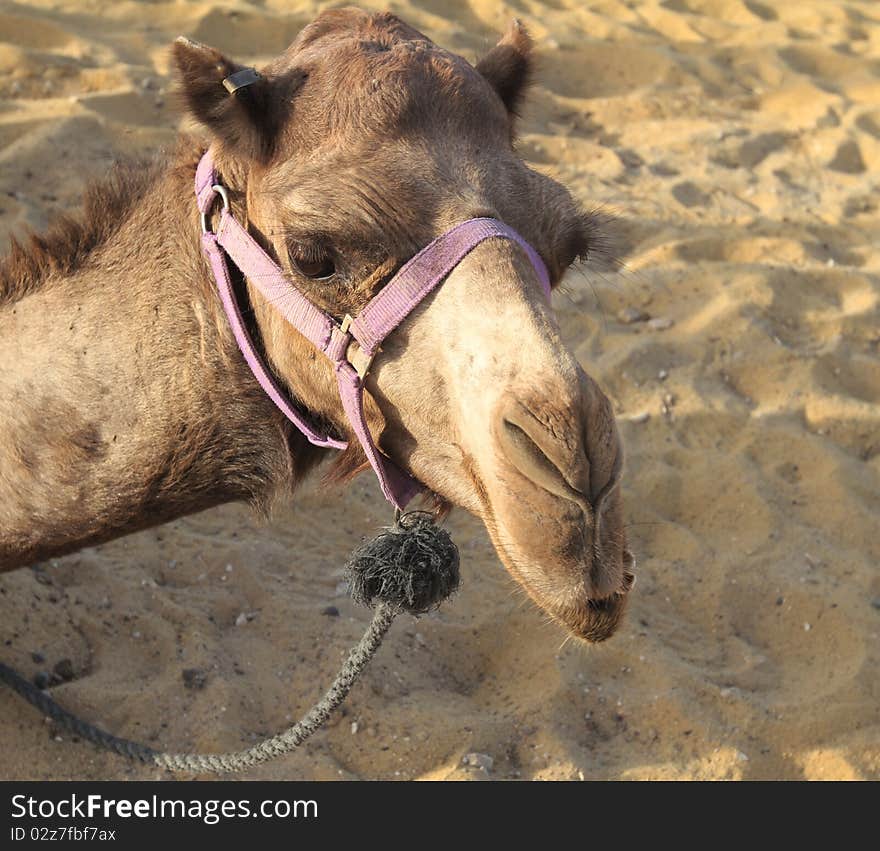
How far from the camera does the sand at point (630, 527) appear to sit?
12.0 feet

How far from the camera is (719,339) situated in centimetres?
536

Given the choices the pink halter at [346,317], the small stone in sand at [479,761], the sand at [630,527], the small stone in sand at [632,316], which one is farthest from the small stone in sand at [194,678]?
the small stone in sand at [632,316]

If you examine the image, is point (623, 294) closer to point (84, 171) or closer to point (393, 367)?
point (84, 171)

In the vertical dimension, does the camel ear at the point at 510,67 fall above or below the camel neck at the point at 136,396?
above

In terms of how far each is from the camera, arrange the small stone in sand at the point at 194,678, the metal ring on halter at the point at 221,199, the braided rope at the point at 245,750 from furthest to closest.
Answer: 1. the small stone in sand at the point at 194,678
2. the braided rope at the point at 245,750
3. the metal ring on halter at the point at 221,199

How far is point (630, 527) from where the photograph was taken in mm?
4551

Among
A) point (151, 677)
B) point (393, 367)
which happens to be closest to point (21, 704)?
Answer: point (151, 677)

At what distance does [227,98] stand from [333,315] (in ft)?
1.71

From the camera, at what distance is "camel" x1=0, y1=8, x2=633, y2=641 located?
2139mm

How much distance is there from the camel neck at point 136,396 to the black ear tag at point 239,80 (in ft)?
1.35

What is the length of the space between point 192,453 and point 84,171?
318 centimetres

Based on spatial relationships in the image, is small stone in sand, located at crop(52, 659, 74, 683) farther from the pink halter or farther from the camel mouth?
the camel mouth

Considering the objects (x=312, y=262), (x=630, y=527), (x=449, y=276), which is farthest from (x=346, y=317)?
(x=630, y=527)

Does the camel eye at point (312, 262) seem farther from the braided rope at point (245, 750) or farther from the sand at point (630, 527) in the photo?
the sand at point (630, 527)
